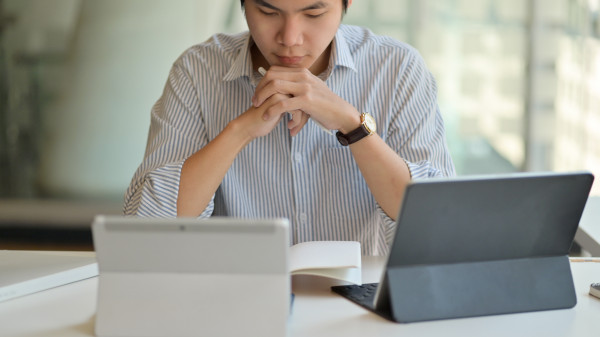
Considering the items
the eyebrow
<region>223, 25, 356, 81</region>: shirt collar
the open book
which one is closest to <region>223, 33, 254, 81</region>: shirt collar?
<region>223, 25, 356, 81</region>: shirt collar

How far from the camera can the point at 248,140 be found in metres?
1.71

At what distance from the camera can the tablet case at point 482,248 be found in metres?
1.11

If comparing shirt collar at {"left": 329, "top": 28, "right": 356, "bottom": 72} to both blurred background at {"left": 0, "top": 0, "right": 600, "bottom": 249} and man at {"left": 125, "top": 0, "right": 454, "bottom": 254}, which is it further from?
blurred background at {"left": 0, "top": 0, "right": 600, "bottom": 249}

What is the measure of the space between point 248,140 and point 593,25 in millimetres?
2977

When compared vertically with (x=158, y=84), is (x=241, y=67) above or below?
above

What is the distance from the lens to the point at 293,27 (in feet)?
5.35

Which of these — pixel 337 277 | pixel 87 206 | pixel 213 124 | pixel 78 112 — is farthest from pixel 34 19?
pixel 337 277

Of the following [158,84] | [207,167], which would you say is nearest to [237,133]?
[207,167]

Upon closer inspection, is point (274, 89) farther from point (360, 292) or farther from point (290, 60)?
point (360, 292)

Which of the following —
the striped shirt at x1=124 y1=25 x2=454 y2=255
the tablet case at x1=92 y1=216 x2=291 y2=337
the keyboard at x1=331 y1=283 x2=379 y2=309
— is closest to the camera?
the tablet case at x1=92 y1=216 x2=291 y2=337

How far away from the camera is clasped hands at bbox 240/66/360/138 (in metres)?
1.67

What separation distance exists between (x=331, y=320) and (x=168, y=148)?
0.77 m

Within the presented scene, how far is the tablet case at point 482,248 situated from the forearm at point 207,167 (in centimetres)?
56

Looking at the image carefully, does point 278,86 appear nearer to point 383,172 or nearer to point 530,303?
point 383,172
